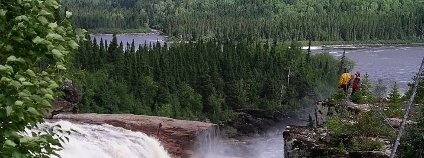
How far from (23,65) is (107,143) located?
88.9 feet

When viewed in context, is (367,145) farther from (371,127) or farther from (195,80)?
(195,80)

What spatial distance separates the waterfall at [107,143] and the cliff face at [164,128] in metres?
1.71

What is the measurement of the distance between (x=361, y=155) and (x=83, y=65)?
84.3 meters

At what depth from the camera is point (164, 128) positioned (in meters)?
47.5

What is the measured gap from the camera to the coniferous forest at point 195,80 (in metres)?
95.9

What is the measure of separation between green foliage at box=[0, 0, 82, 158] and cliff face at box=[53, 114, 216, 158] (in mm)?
34869

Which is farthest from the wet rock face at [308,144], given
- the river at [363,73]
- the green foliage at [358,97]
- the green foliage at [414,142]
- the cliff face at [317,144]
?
the river at [363,73]

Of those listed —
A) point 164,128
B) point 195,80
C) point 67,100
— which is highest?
point 67,100

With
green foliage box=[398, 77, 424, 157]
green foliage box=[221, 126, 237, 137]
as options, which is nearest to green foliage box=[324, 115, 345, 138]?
green foliage box=[398, 77, 424, 157]

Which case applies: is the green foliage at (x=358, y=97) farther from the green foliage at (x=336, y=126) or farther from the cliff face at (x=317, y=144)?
the green foliage at (x=336, y=126)

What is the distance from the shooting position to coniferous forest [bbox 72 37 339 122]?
95.9 metres

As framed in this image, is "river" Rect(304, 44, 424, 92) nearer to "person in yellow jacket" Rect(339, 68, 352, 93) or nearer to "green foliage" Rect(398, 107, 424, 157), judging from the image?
"person in yellow jacket" Rect(339, 68, 352, 93)

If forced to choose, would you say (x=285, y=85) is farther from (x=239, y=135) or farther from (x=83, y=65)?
(x=83, y=65)

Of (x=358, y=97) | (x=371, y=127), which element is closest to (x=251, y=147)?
(x=358, y=97)
